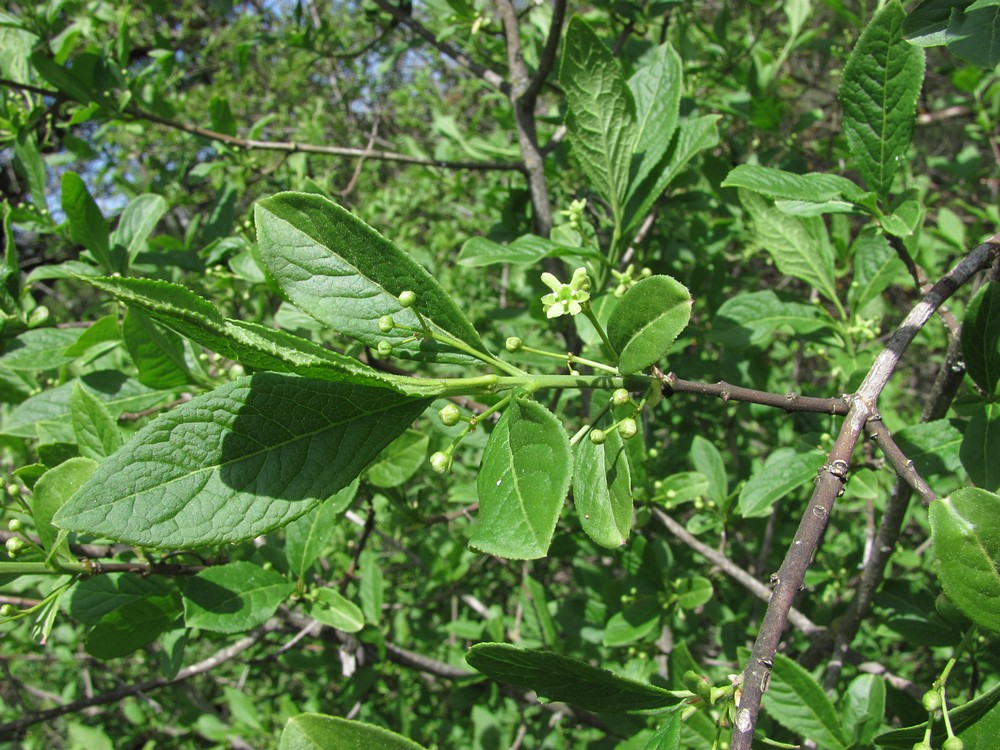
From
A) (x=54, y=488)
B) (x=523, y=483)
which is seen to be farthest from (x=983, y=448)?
(x=54, y=488)

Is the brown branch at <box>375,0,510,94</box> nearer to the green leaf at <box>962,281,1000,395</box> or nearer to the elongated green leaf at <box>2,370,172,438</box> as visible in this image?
the elongated green leaf at <box>2,370,172,438</box>

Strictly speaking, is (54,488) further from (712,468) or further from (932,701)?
(712,468)

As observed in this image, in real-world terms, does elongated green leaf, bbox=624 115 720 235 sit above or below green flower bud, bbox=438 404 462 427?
above

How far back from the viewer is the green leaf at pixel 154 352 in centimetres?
170

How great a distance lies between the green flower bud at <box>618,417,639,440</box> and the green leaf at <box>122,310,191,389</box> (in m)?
1.20

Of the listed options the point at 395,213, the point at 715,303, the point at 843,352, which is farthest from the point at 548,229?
the point at 395,213

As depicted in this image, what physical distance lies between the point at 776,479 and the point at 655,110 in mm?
999

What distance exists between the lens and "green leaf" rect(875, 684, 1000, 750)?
1.04 m

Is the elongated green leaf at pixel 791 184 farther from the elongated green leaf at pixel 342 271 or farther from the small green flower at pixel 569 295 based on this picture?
the elongated green leaf at pixel 342 271

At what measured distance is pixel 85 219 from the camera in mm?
2201

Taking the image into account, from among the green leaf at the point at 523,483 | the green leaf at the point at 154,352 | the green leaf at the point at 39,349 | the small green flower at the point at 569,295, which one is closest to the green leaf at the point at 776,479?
the small green flower at the point at 569,295

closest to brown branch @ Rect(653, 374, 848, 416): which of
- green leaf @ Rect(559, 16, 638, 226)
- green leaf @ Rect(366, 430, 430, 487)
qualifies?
green leaf @ Rect(559, 16, 638, 226)

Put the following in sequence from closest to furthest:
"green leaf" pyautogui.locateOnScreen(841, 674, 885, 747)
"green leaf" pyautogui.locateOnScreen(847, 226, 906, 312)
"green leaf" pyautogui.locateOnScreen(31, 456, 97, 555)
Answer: "green leaf" pyautogui.locateOnScreen(31, 456, 97, 555), "green leaf" pyautogui.locateOnScreen(841, 674, 885, 747), "green leaf" pyautogui.locateOnScreen(847, 226, 906, 312)

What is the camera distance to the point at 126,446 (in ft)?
3.17
